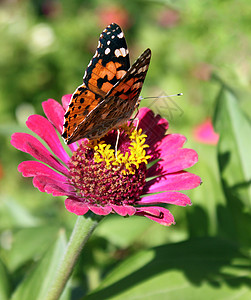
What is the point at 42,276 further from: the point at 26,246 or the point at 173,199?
the point at 173,199

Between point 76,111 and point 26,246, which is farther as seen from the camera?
point 26,246

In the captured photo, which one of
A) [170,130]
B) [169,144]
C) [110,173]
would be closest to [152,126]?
[169,144]

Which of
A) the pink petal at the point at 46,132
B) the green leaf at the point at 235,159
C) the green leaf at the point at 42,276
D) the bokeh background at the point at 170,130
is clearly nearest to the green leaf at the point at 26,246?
the bokeh background at the point at 170,130

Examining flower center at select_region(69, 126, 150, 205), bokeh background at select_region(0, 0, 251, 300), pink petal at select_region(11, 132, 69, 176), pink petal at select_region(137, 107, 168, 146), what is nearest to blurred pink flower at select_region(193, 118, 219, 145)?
bokeh background at select_region(0, 0, 251, 300)

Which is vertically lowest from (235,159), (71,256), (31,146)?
(71,256)

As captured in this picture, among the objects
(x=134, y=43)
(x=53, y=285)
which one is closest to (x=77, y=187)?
(x=53, y=285)

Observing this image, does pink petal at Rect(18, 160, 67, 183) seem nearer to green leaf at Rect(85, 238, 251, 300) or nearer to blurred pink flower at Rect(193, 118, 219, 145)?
green leaf at Rect(85, 238, 251, 300)

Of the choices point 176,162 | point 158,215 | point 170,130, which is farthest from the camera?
point 170,130
